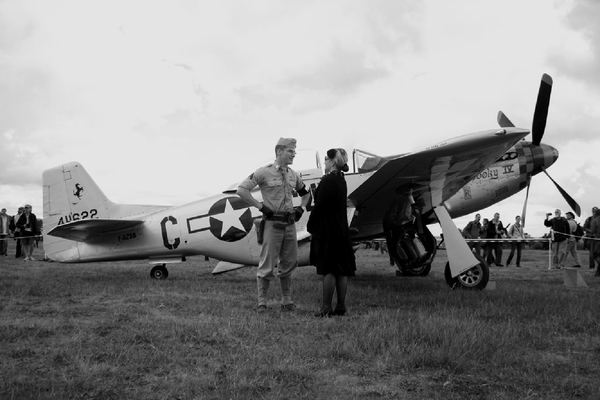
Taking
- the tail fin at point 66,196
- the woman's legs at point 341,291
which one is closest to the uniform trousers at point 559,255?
the woman's legs at point 341,291

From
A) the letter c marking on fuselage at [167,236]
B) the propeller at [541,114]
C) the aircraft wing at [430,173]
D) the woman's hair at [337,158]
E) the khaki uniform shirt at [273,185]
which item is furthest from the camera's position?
the letter c marking on fuselage at [167,236]

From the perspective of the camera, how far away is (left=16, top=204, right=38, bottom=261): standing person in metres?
15.6

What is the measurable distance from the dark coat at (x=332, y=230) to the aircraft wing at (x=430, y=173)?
163cm

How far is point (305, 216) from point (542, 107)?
4.70 metres

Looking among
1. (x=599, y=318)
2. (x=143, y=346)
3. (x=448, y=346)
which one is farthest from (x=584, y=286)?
(x=143, y=346)

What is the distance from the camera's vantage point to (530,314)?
5066 mm

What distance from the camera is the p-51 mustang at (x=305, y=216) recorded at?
23.9 ft

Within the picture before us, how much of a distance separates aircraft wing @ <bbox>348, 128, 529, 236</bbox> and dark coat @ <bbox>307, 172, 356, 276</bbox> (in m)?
1.63

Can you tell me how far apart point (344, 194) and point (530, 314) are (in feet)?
7.69

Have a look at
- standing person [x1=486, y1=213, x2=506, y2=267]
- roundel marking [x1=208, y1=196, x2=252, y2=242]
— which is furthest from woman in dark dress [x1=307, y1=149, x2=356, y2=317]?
standing person [x1=486, y1=213, x2=506, y2=267]

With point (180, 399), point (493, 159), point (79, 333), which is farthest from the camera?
point (493, 159)

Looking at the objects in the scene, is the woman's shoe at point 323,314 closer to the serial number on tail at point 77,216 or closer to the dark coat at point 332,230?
the dark coat at point 332,230

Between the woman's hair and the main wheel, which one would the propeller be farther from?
the woman's hair

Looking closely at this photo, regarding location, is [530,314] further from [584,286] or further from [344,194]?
[584,286]
